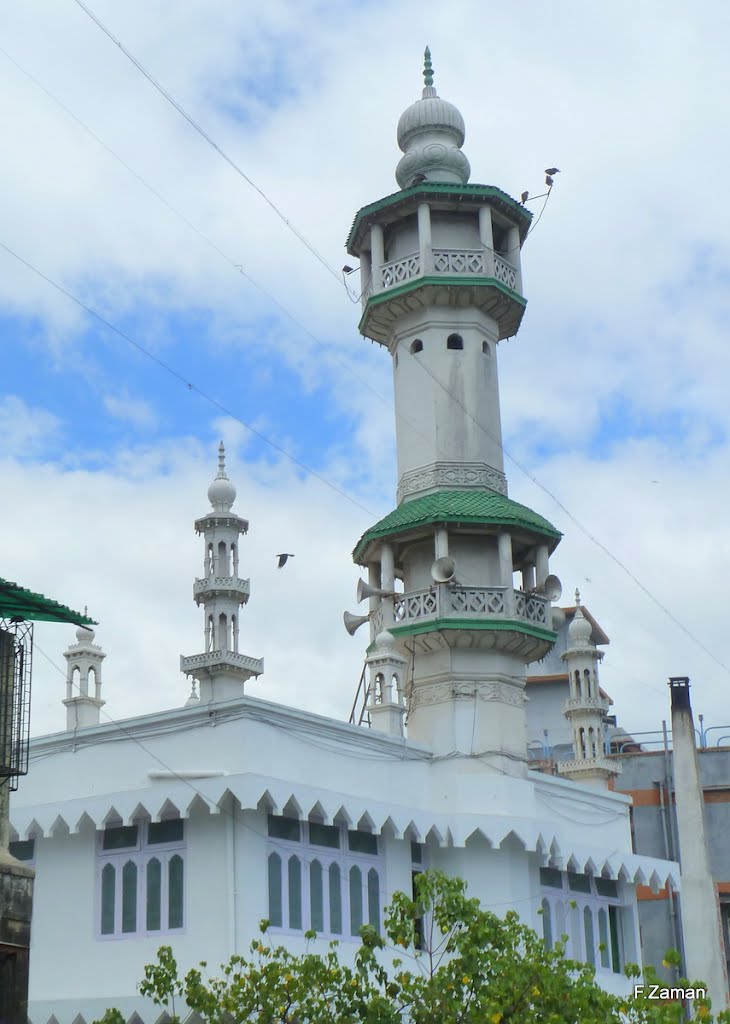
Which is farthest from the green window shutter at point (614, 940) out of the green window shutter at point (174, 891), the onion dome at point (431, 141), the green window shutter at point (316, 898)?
the onion dome at point (431, 141)

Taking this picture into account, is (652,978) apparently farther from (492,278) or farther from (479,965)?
(492,278)

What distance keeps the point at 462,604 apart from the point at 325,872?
7.21 metres

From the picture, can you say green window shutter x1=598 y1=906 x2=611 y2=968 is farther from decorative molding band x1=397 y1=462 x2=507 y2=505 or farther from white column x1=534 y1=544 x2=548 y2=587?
decorative molding band x1=397 y1=462 x2=507 y2=505

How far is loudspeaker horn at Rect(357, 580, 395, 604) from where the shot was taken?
3309 cm

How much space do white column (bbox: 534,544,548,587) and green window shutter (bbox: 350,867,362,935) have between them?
8343 millimetres

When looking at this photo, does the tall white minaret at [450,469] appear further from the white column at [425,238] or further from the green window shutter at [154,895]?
the green window shutter at [154,895]

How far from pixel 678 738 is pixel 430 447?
8.22m

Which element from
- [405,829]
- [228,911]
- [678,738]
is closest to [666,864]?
[678,738]

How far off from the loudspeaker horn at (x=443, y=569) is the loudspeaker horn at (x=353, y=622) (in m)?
2.77

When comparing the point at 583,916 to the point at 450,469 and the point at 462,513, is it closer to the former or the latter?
the point at 462,513

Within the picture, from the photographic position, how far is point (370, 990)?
2072 cm

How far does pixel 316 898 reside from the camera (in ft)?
87.2

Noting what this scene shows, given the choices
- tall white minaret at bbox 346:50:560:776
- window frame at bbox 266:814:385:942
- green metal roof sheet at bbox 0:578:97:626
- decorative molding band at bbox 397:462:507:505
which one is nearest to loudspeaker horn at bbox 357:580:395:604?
tall white minaret at bbox 346:50:560:776

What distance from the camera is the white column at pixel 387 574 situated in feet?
108
